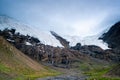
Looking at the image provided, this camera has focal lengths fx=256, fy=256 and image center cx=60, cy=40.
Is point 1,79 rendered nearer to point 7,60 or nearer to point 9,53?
point 7,60

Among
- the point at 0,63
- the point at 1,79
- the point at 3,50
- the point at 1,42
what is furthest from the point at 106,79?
the point at 1,42

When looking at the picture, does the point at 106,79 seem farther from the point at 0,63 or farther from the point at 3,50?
the point at 3,50

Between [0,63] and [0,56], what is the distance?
1075 cm

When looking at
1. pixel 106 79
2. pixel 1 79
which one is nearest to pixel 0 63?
pixel 1 79

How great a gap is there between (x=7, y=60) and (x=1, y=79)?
143 feet

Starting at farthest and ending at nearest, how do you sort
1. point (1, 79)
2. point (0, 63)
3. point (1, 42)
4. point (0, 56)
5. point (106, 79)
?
1. point (1, 42)
2. point (0, 56)
3. point (0, 63)
4. point (106, 79)
5. point (1, 79)

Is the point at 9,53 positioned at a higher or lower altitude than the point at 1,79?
higher

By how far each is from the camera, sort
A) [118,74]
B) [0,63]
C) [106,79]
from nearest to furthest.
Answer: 1. [106,79]
2. [118,74]
3. [0,63]

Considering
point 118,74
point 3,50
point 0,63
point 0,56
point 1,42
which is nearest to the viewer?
point 118,74

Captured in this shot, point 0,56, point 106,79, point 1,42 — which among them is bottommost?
point 106,79

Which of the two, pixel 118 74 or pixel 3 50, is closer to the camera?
pixel 118 74

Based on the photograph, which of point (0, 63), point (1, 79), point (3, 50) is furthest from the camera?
point (3, 50)

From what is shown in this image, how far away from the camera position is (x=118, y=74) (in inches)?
3118

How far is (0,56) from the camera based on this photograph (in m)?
103
